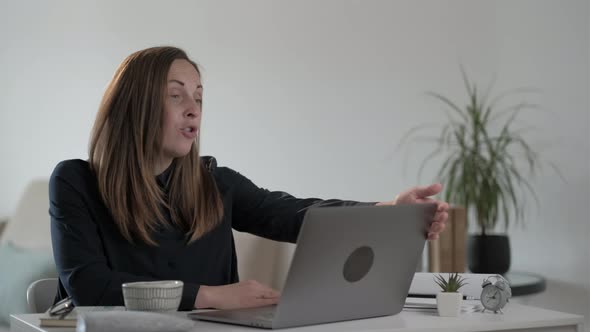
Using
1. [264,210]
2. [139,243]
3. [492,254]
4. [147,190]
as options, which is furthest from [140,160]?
[492,254]

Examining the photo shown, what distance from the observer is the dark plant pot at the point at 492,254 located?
3574 millimetres

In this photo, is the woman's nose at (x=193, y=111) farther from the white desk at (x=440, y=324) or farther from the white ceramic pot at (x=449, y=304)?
the white ceramic pot at (x=449, y=304)

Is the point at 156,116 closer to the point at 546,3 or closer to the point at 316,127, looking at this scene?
the point at 316,127

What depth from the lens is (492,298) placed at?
1442 mm

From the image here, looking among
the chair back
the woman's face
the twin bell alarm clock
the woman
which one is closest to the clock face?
the twin bell alarm clock

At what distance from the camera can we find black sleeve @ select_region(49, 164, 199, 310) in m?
1.53

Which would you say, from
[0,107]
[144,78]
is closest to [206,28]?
[0,107]

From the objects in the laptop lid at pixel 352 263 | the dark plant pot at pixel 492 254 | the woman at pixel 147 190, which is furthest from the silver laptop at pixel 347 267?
the dark plant pot at pixel 492 254

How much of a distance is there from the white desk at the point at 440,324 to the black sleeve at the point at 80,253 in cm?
17

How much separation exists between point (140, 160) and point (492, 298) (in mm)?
801

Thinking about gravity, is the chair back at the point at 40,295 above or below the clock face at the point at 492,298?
below

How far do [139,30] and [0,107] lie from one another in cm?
73

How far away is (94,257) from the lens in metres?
1.61

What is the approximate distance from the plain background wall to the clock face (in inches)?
96.0
